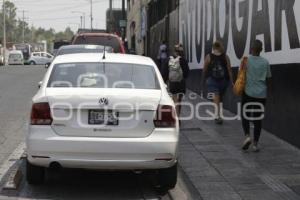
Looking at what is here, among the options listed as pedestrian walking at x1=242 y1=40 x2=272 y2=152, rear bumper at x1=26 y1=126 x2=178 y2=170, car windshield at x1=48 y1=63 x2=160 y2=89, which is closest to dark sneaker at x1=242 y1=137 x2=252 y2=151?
pedestrian walking at x1=242 y1=40 x2=272 y2=152

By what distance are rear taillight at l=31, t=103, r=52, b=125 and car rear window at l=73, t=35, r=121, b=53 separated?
12.2 m

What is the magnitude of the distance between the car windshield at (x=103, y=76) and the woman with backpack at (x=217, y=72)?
4570 millimetres

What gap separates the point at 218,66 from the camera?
1210 cm

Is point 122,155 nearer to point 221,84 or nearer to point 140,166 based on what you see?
point 140,166

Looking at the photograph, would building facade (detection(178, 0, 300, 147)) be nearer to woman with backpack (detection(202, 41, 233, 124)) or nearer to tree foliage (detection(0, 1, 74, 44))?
woman with backpack (detection(202, 41, 233, 124))

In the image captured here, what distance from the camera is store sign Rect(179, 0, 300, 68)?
9.52 metres

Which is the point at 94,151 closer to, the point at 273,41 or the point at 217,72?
the point at 273,41

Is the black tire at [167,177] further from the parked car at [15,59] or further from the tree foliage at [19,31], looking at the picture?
the tree foliage at [19,31]

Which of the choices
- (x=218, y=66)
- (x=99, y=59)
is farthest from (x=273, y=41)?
(x=99, y=59)

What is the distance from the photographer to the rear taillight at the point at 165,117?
22.4 ft

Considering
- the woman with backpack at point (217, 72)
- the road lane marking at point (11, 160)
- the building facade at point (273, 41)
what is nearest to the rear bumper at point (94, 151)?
the road lane marking at point (11, 160)

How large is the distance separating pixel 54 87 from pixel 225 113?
7402 mm

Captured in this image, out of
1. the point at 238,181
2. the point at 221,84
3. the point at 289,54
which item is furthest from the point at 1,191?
the point at 221,84

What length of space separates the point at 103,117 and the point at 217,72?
5.76 meters
